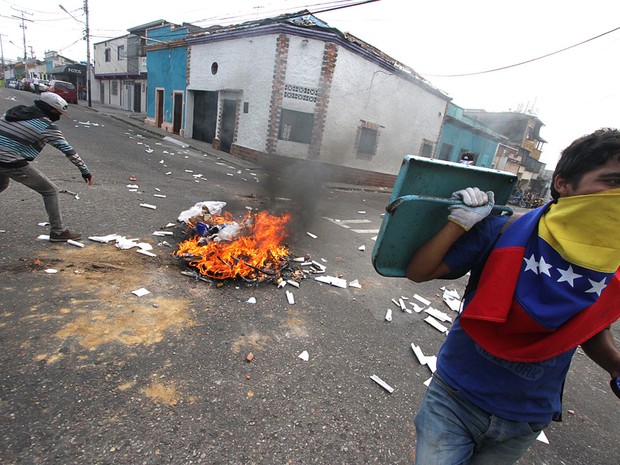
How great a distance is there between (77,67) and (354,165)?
4169 cm

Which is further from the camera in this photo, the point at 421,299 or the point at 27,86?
the point at 27,86

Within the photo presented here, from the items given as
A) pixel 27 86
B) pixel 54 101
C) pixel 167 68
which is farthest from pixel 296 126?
pixel 27 86

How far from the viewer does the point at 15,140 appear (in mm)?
3674

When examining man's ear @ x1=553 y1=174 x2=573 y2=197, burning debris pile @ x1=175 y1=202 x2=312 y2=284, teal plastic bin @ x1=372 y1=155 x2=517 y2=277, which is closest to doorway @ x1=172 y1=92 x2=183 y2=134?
burning debris pile @ x1=175 y1=202 x2=312 y2=284

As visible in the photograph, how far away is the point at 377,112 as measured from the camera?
14.8 meters

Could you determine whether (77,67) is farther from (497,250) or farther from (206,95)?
(497,250)

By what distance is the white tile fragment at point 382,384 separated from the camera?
2793mm

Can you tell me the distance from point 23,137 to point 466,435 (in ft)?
16.7

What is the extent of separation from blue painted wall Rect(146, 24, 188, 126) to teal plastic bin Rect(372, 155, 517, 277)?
Answer: 1979cm

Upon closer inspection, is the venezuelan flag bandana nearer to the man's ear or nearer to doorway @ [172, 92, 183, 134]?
the man's ear

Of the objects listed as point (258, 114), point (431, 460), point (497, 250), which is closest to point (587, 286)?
point (497, 250)

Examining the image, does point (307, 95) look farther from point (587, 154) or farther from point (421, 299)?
point (587, 154)

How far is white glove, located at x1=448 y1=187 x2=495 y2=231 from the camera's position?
137cm

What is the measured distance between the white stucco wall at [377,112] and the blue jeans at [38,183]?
10.8m
